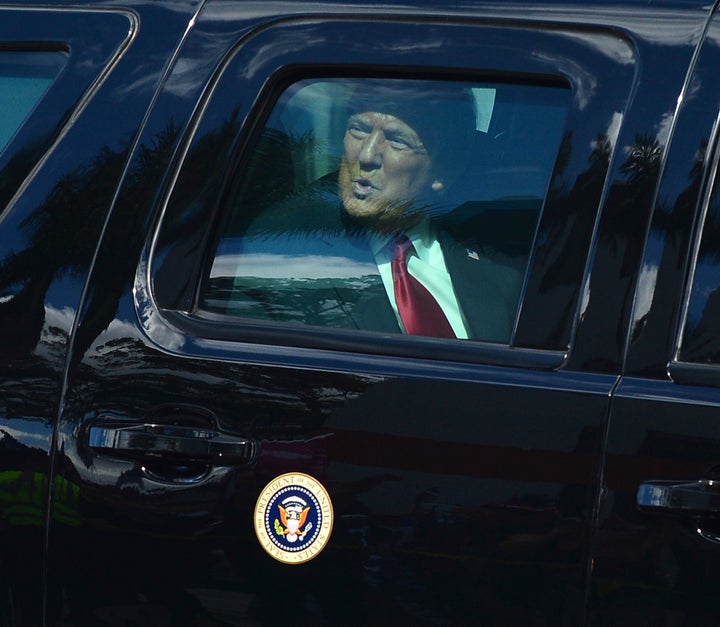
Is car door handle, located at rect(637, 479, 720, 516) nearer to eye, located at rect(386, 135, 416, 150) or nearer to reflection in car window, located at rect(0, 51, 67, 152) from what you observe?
eye, located at rect(386, 135, 416, 150)

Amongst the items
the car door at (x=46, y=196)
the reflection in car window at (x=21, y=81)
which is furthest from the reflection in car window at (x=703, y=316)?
the reflection in car window at (x=21, y=81)

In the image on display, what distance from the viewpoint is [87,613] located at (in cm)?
187

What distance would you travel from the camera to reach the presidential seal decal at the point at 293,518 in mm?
1774

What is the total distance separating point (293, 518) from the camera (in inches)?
70.4

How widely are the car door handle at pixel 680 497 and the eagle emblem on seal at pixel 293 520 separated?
48 centimetres

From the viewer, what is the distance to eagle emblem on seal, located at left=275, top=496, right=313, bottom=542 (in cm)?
178

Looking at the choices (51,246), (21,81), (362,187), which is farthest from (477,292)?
(21,81)

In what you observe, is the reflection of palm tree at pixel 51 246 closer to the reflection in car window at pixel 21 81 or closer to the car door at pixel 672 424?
the reflection in car window at pixel 21 81

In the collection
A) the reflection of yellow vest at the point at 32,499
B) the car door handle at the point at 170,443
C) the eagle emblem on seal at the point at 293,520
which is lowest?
the reflection of yellow vest at the point at 32,499

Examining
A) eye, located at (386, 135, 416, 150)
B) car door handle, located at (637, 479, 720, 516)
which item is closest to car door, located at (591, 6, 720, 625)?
car door handle, located at (637, 479, 720, 516)

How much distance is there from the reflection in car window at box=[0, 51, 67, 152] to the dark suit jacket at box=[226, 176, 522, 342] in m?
0.49

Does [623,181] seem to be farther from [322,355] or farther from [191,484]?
[191,484]

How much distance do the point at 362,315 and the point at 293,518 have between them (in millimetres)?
367

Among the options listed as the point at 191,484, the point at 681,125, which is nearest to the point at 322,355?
the point at 191,484
